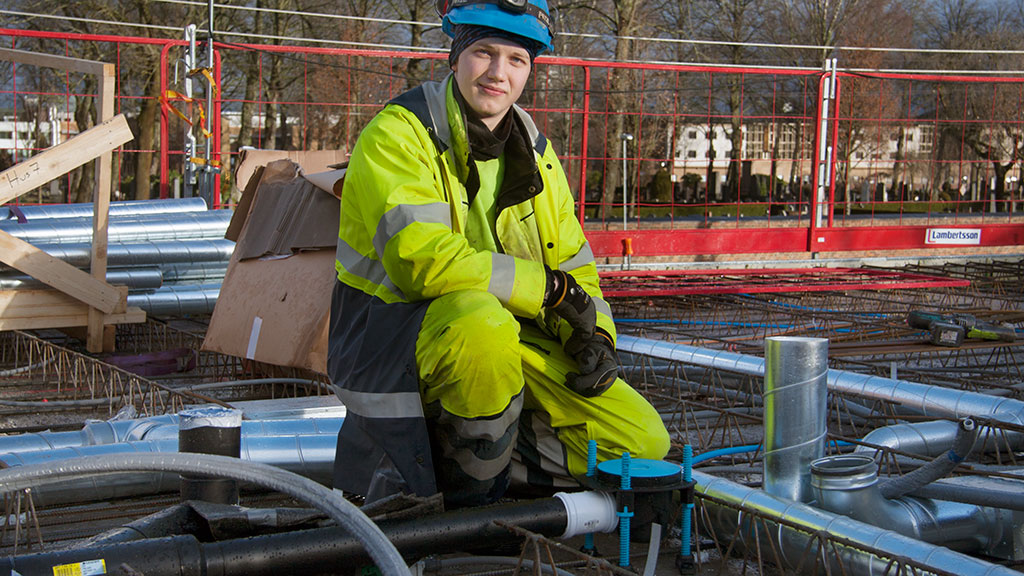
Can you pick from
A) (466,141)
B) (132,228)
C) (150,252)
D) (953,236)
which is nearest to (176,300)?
(150,252)

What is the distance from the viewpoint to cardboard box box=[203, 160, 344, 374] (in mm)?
5410

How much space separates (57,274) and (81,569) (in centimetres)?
464

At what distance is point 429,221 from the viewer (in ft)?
9.13

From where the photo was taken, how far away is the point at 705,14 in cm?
3428

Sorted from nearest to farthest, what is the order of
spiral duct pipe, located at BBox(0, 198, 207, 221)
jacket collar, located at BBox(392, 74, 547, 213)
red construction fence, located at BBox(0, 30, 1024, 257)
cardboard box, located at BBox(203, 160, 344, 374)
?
jacket collar, located at BBox(392, 74, 547, 213)
cardboard box, located at BBox(203, 160, 344, 374)
spiral duct pipe, located at BBox(0, 198, 207, 221)
red construction fence, located at BBox(0, 30, 1024, 257)

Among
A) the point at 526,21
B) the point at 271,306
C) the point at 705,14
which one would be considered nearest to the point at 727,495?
the point at 526,21

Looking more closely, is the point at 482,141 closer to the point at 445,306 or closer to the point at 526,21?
the point at 526,21

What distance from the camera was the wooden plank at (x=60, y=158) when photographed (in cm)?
604

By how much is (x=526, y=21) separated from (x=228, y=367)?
4515 mm

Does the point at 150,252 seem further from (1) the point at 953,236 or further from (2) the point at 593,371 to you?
(1) the point at 953,236

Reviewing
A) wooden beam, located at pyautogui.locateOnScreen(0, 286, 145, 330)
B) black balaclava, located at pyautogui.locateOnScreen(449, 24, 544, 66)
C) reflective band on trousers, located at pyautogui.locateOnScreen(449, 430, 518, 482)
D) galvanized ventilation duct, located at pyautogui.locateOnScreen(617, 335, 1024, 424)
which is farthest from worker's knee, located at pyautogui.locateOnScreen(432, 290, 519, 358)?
wooden beam, located at pyautogui.locateOnScreen(0, 286, 145, 330)

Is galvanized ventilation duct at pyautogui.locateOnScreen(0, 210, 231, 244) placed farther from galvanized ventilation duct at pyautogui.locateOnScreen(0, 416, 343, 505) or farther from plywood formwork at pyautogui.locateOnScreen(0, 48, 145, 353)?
galvanized ventilation duct at pyautogui.locateOnScreen(0, 416, 343, 505)

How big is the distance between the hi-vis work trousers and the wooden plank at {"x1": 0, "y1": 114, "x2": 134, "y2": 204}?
159 inches

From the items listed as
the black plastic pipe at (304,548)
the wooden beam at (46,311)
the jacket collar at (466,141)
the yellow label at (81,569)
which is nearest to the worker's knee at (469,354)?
the black plastic pipe at (304,548)
